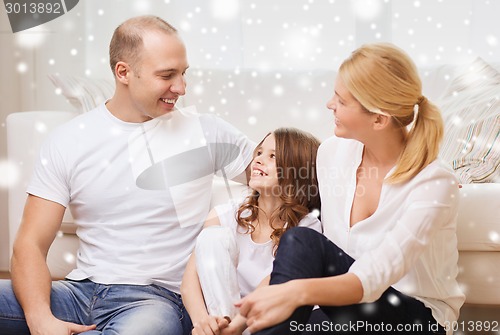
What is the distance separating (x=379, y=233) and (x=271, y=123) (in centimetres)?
101

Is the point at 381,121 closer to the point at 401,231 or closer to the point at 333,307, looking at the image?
the point at 401,231

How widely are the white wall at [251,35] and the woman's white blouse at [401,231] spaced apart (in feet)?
4.54

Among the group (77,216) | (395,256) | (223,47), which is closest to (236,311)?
(395,256)

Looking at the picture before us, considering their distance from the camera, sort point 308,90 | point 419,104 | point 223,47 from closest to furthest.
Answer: point 419,104 → point 308,90 → point 223,47

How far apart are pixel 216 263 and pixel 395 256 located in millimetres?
352

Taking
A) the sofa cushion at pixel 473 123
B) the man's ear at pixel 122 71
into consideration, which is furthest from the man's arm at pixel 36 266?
the sofa cushion at pixel 473 123

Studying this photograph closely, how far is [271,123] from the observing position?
2.24 metres

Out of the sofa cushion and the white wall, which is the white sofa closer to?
the sofa cushion

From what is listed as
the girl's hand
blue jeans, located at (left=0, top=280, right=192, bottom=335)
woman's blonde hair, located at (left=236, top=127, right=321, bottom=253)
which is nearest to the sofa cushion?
woman's blonde hair, located at (left=236, top=127, right=321, bottom=253)

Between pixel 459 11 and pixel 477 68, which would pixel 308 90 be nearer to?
pixel 477 68

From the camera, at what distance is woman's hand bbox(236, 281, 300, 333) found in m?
1.12

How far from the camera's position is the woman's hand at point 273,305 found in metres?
1.12

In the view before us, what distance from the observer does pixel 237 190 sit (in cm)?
168

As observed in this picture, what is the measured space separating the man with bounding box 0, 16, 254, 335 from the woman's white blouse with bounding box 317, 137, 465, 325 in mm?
294
